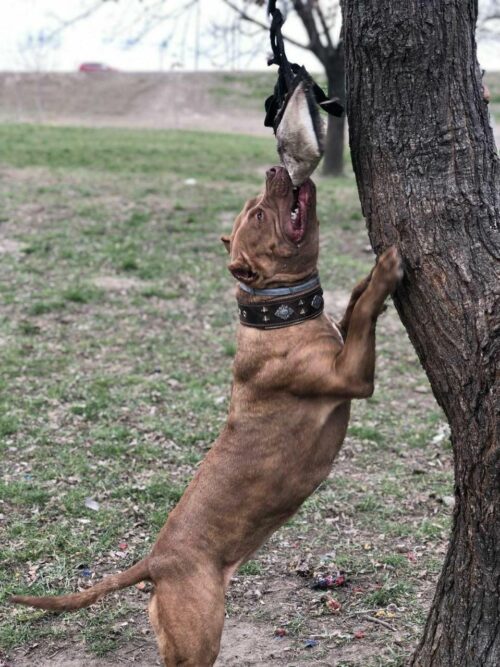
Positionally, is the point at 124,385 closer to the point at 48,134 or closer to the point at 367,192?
the point at 367,192

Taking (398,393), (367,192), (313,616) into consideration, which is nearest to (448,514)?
(313,616)

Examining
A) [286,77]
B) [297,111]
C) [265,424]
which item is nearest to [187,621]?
[265,424]

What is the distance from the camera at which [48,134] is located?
71.5 feet

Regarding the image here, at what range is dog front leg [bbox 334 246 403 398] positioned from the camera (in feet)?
10.3

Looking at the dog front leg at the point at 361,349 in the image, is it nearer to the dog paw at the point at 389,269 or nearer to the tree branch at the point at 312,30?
the dog paw at the point at 389,269

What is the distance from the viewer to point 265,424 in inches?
137

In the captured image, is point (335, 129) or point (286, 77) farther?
point (335, 129)

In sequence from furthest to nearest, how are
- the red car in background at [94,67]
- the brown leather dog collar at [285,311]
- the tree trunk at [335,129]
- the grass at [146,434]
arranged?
the red car in background at [94,67] → the tree trunk at [335,129] → the grass at [146,434] → the brown leather dog collar at [285,311]

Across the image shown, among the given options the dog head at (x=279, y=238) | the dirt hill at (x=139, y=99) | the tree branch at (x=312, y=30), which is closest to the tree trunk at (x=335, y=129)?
the tree branch at (x=312, y=30)

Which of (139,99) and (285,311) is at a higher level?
(139,99)

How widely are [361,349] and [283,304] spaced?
1.48 ft

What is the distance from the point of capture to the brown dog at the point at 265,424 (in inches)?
133

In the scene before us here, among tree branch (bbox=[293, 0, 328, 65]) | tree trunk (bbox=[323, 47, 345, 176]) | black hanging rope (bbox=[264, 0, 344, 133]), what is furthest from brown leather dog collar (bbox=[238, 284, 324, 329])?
tree branch (bbox=[293, 0, 328, 65])

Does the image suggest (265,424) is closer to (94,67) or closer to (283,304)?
(283,304)
